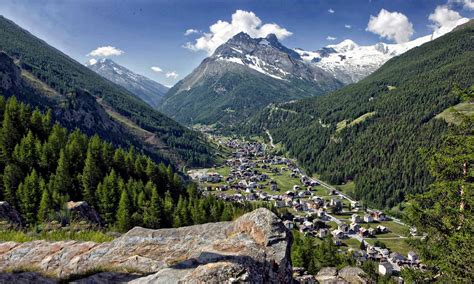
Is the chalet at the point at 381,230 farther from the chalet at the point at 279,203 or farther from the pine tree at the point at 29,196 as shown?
the pine tree at the point at 29,196

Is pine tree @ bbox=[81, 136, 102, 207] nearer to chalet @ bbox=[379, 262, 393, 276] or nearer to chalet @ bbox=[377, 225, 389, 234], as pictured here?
chalet @ bbox=[379, 262, 393, 276]

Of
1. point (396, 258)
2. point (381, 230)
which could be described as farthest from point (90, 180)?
point (381, 230)

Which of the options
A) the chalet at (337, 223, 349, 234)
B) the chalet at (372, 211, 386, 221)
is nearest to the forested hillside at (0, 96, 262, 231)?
the chalet at (337, 223, 349, 234)

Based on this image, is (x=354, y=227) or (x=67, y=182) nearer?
(x=67, y=182)

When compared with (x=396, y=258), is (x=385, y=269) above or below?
above

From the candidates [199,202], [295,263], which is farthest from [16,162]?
[295,263]

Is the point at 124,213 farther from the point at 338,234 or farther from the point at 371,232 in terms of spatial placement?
the point at 371,232

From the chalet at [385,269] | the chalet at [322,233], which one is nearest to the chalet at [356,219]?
the chalet at [322,233]

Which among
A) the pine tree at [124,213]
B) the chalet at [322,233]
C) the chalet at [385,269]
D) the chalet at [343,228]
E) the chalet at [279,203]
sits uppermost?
the pine tree at [124,213]
